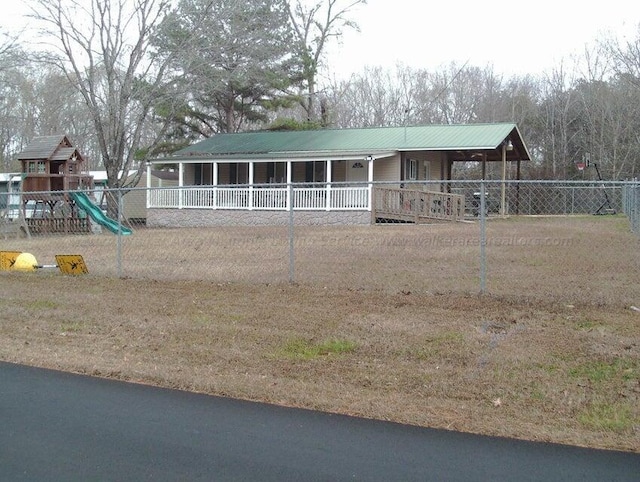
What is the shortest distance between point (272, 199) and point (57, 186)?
26.6 ft

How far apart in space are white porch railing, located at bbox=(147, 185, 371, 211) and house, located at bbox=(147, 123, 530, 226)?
36 mm

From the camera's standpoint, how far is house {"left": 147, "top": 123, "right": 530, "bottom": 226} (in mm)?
23391

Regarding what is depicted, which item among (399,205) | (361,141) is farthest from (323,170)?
(399,205)

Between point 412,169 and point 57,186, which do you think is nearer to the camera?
point 57,186

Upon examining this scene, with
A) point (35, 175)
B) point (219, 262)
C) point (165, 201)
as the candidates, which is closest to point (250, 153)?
point (165, 201)

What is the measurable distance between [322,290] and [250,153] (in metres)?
18.3

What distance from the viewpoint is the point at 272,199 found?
79.9 ft

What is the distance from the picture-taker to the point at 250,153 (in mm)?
27781

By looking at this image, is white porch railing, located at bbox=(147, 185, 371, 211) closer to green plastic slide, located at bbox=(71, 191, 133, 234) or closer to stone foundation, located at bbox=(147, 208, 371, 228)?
stone foundation, located at bbox=(147, 208, 371, 228)

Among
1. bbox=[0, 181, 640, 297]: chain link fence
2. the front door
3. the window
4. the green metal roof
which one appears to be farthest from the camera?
the window

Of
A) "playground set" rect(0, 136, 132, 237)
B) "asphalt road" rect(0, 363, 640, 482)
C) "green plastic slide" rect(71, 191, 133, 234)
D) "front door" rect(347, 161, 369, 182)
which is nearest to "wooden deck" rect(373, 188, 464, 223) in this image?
Answer: "front door" rect(347, 161, 369, 182)

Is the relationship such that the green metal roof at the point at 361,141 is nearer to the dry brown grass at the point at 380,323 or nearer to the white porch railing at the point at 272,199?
the white porch railing at the point at 272,199

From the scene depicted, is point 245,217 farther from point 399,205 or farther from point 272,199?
point 399,205

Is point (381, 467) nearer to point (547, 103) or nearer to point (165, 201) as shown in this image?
point (165, 201)
